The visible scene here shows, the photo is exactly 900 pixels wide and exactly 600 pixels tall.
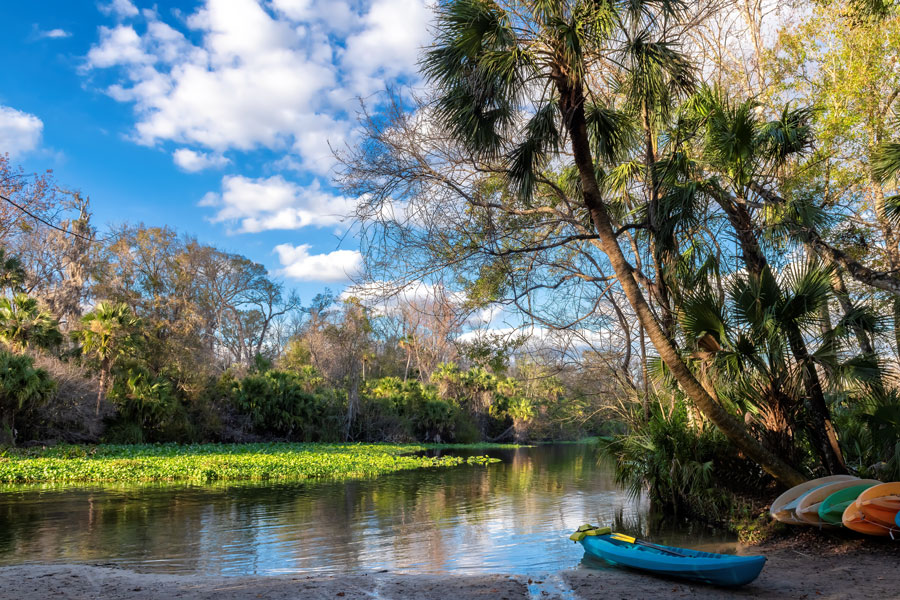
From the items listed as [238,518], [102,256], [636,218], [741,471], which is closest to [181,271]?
[102,256]

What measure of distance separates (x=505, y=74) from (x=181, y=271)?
93.6 ft

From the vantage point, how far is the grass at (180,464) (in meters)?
15.9

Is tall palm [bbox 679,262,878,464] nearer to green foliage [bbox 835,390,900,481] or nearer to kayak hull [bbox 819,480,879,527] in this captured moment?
green foliage [bbox 835,390,900,481]

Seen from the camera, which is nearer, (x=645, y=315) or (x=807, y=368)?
(x=645, y=315)

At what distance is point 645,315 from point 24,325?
21760 mm

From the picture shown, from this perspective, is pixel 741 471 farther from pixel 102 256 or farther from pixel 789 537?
pixel 102 256

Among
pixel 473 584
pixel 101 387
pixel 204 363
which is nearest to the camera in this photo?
pixel 473 584

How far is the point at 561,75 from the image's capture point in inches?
319

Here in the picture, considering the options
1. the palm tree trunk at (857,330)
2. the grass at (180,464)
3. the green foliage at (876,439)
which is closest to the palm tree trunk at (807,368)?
the green foliage at (876,439)

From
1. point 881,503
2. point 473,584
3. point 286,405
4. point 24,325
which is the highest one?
point 24,325

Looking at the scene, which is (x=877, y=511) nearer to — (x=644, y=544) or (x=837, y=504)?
(x=837, y=504)

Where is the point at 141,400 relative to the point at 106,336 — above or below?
below

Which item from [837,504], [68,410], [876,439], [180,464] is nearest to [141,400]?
[68,410]

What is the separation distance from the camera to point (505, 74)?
8016 mm
